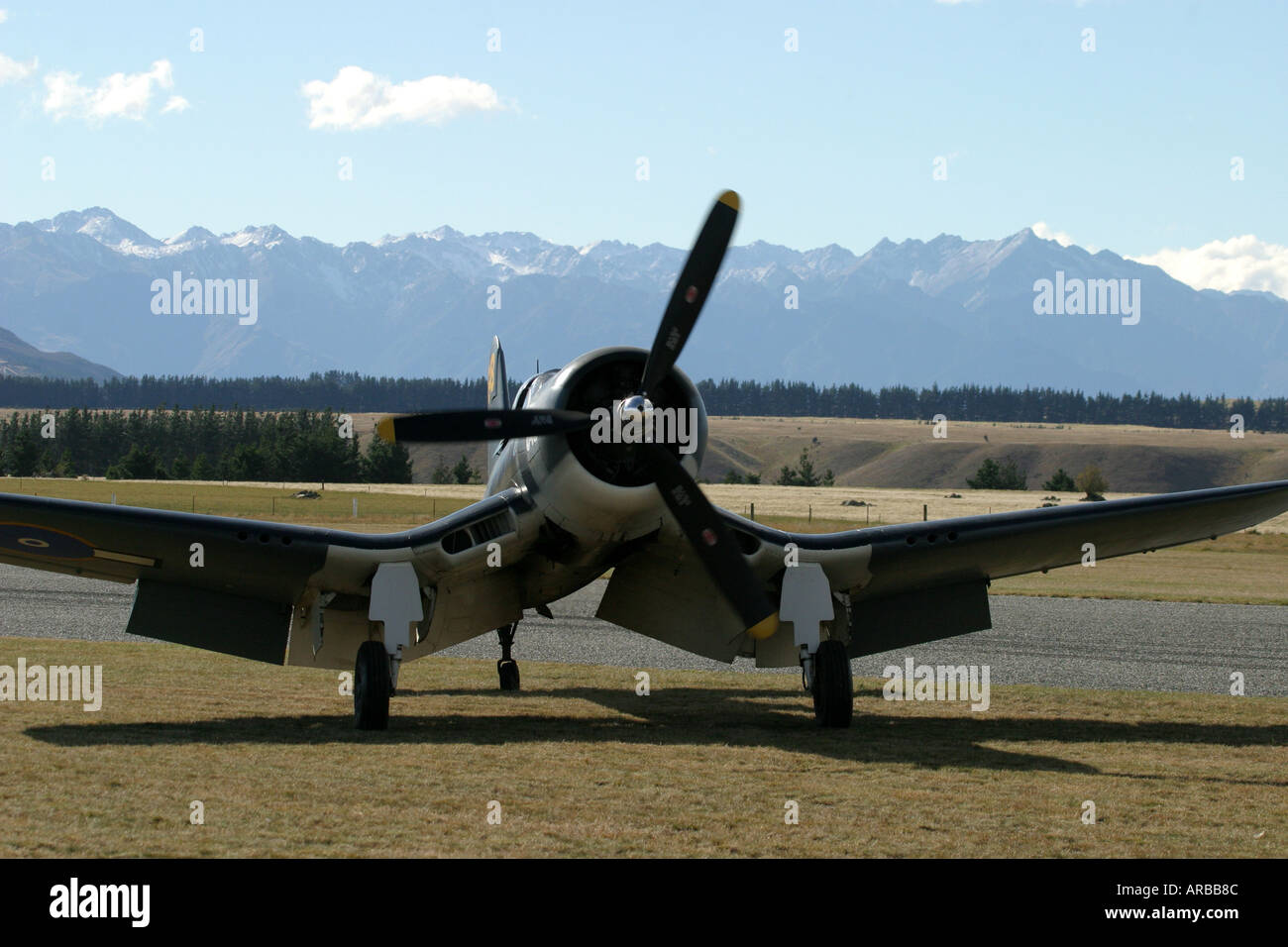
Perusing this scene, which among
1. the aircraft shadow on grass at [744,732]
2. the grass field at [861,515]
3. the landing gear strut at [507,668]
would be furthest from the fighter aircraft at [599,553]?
the grass field at [861,515]

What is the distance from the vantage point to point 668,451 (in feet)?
41.0

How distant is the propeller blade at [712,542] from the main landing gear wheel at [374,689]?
336 centimetres

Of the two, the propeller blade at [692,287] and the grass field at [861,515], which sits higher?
the propeller blade at [692,287]

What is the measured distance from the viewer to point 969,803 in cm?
981

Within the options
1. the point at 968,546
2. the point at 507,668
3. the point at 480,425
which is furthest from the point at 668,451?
the point at 507,668

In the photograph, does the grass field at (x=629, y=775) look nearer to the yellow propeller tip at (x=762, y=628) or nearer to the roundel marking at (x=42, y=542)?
the yellow propeller tip at (x=762, y=628)

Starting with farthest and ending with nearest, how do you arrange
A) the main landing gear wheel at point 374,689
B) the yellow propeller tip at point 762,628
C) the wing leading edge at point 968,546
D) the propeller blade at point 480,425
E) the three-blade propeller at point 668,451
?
the wing leading edge at point 968,546 → the main landing gear wheel at point 374,689 → the yellow propeller tip at point 762,628 → the three-blade propeller at point 668,451 → the propeller blade at point 480,425

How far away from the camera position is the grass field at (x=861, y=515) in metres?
39.5

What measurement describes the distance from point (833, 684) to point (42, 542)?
331 inches

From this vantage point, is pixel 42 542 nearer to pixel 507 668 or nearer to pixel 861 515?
pixel 507 668

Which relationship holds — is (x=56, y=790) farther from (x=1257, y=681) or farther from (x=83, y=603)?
(x=83, y=603)

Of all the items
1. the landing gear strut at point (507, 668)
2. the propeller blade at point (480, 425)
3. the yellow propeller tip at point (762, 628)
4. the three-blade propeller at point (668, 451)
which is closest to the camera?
the propeller blade at point (480, 425)

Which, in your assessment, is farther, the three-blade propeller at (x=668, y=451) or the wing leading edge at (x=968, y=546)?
the wing leading edge at (x=968, y=546)

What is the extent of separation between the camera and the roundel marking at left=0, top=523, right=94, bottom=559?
13281mm
